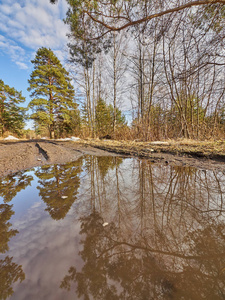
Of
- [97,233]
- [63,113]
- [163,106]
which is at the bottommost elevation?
[97,233]

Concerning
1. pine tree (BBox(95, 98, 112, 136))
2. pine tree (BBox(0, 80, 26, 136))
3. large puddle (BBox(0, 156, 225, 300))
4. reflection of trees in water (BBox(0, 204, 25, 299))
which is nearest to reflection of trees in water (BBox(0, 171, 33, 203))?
large puddle (BBox(0, 156, 225, 300))

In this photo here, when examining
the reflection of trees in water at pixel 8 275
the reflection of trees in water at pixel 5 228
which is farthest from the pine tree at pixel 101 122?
the reflection of trees in water at pixel 8 275

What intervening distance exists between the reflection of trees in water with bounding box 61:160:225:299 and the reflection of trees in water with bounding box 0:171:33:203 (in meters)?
0.96

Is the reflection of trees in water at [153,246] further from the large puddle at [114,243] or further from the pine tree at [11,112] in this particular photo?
the pine tree at [11,112]

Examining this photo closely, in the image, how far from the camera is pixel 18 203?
1.36m

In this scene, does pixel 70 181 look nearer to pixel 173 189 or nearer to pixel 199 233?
pixel 173 189

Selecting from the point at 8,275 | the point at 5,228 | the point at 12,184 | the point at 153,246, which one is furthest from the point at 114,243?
the point at 12,184

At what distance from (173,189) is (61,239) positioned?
132 cm

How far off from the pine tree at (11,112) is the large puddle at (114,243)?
2083 cm

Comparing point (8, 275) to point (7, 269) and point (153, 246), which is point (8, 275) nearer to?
point (7, 269)

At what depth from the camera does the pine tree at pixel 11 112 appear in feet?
55.3

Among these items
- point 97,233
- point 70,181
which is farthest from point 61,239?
point 70,181

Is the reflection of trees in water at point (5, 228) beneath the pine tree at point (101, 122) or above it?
beneath

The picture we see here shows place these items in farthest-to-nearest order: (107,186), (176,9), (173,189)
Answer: (176,9), (107,186), (173,189)
